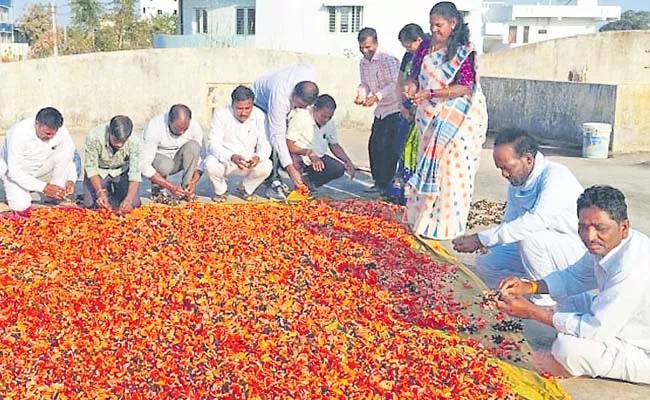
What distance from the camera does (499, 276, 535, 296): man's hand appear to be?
12.9ft

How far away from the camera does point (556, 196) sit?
452 cm

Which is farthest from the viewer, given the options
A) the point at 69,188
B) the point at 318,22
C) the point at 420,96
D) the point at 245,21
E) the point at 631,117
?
the point at 245,21

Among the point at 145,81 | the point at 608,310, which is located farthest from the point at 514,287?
the point at 145,81

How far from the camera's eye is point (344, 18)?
3212cm

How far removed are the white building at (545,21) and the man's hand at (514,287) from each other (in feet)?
158

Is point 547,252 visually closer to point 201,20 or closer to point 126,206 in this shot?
point 126,206

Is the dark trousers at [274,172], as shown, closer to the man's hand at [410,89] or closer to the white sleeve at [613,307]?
the man's hand at [410,89]

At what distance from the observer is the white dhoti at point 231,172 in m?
7.36

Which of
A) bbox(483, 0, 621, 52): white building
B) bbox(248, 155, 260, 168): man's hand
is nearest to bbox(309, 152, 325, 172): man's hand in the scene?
bbox(248, 155, 260, 168): man's hand

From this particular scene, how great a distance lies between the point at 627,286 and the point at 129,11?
1060 inches

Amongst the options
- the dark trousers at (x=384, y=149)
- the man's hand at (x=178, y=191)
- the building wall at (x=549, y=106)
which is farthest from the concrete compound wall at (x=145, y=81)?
the man's hand at (x=178, y=191)

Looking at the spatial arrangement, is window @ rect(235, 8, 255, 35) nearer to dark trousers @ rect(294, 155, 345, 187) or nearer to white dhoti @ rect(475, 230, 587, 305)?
dark trousers @ rect(294, 155, 345, 187)

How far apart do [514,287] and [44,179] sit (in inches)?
179

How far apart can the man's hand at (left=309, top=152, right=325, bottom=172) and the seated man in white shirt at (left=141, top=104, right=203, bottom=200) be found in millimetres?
1088
